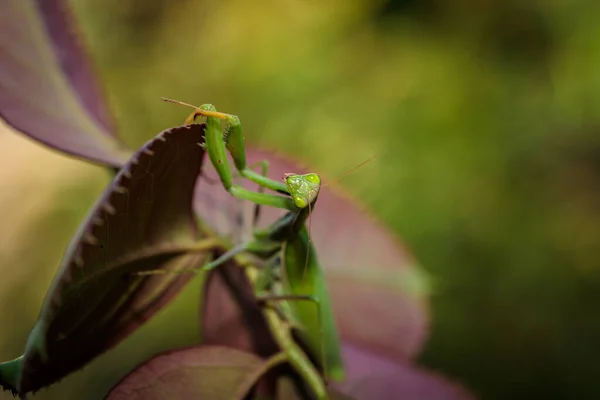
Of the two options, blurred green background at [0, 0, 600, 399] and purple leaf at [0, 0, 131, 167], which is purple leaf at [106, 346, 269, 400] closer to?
purple leaf at [0, 0, 131, 167]

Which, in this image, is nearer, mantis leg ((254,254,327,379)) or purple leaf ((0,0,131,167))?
purple leaf ((0,0,131,167))

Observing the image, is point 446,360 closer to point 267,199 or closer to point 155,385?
point 267,199

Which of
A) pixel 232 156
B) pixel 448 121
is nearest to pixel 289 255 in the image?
pixel 232 156

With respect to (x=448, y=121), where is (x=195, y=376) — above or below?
below

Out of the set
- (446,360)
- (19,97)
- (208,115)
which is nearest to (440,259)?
(446,360)

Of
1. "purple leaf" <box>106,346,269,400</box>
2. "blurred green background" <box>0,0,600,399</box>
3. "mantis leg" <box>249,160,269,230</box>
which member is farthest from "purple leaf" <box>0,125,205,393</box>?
"blurred green background" <box>0,0,600,399</box>

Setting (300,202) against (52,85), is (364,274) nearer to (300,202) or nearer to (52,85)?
(300,202)
